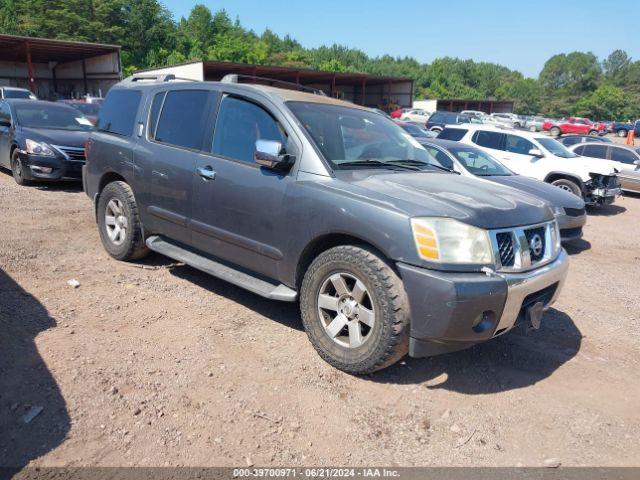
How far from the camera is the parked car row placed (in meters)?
3.07

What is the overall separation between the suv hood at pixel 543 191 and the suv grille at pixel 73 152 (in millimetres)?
6968

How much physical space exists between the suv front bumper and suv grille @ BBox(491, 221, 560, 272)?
85mm

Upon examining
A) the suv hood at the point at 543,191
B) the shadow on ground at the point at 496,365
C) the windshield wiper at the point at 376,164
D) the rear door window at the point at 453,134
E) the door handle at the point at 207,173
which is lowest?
the shadow on ground at the point at 496,365

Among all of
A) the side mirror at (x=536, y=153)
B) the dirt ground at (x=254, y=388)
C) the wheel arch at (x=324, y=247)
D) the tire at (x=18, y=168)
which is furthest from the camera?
the side mirror at (x=536, y=153)

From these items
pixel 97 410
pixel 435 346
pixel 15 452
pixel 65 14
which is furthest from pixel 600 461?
pixel 65 14

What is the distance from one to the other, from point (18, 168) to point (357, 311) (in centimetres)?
841

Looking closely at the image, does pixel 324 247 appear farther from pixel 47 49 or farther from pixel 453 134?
pixel 47 49

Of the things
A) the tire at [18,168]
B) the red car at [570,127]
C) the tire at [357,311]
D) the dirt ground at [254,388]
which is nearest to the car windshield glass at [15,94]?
the tire at [18,168]

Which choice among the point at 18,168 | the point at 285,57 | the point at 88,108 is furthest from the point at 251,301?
the point at 285,57

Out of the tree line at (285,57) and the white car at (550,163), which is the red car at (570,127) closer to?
the tree line at (285,57)

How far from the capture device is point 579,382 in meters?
3.63

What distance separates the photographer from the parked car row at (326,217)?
3070 millimetres

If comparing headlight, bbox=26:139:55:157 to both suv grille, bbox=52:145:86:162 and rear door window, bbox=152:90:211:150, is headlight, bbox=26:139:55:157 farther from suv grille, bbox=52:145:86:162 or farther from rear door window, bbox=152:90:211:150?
rear door window, bbox=152:90:211:150

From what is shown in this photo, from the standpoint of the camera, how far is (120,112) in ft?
17.6
